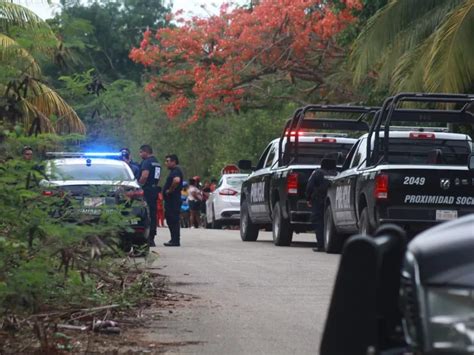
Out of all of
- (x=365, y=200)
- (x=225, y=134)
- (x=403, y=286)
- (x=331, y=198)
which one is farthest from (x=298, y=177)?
(x=225, y=134)

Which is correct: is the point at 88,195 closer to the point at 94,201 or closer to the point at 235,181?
the point at 94,201

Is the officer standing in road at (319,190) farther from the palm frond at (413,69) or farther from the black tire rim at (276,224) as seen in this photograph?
the palm frond at (413,69)

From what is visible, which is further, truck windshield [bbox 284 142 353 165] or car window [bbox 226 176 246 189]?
car window [bbox 226 176 246 189]

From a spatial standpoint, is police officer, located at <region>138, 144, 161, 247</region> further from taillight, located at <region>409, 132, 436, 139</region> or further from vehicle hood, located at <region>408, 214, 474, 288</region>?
vehicle hood, located at <region>408, 214, 474, 288</region>

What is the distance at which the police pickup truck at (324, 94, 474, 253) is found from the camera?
17156mm

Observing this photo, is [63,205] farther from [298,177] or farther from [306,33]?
[306,33]

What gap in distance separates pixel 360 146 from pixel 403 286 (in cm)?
1447

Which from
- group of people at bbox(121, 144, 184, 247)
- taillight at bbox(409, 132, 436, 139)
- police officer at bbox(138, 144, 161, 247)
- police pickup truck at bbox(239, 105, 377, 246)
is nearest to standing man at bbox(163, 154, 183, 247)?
group of people at bbox(121, 144, 184, 247)

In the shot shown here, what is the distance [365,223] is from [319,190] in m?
3.02

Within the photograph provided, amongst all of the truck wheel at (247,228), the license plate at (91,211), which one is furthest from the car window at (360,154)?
the license plate at (91,211)

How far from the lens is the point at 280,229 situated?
22.6 metres

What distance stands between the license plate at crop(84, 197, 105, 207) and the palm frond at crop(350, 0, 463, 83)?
1215 cm

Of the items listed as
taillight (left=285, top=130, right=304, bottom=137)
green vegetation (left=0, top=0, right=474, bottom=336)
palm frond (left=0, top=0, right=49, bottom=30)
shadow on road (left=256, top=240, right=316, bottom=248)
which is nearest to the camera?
green vegetation (left=0, top=0, right=474, bottom=336)

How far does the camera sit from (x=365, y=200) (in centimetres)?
1809
